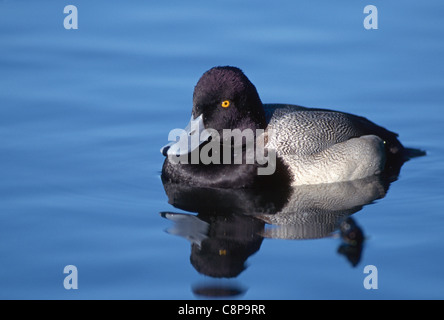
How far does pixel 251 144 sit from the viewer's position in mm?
9000

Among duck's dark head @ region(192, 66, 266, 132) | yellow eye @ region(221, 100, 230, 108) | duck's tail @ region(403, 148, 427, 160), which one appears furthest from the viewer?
duck's tail @ region(403, 148, 427, 160)

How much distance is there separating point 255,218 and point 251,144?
1.09 m

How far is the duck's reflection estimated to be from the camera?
7.42 metres

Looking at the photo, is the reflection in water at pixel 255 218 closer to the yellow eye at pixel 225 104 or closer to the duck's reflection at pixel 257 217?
the duck's reflection at pixel 257 217

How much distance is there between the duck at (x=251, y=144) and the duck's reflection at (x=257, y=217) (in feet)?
0.40

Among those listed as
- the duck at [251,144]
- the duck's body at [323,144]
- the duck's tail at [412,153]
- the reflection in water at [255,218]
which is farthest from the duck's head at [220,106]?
the duck's tail at [412,153]

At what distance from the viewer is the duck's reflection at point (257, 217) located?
292 inches

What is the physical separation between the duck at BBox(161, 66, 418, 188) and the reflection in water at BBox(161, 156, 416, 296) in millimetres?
118

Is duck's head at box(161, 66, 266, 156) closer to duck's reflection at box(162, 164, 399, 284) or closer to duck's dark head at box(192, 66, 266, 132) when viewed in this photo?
duck's dark head at box(192, 66, 266, 132)

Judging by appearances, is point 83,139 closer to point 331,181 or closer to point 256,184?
point 256,184

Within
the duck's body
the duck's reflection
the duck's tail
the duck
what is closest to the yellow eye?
the duck

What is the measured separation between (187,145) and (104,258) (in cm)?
188

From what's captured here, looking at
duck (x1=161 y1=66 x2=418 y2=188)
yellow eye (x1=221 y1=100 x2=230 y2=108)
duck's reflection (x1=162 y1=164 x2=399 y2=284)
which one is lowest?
duck's reflection (x1=162 y1=164 x2=399 y2=284)

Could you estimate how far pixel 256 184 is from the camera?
29.1ft
